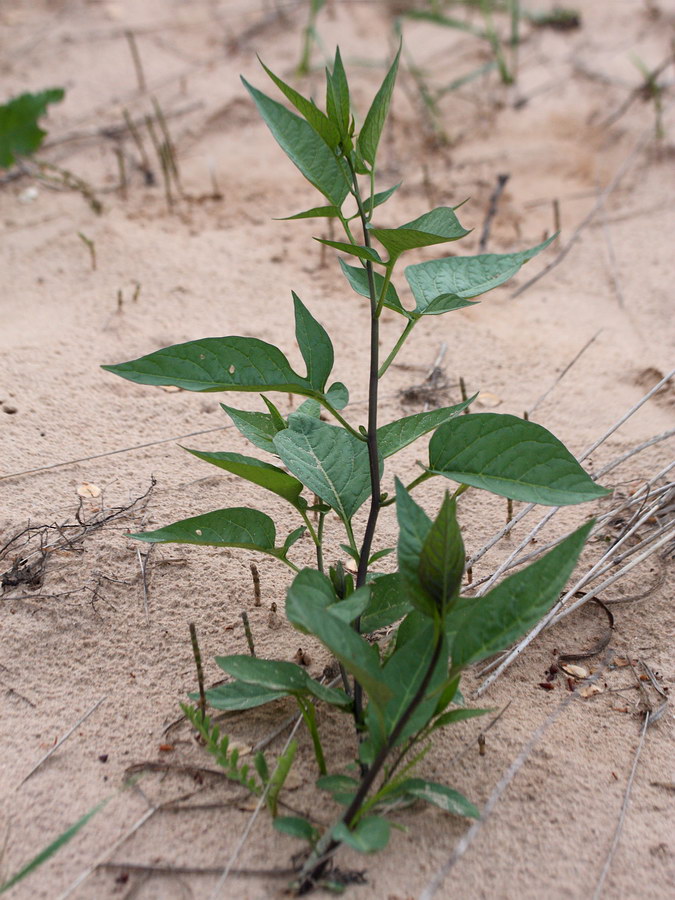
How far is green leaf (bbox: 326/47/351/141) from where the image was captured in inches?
49.0

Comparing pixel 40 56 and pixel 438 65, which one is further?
pixel 438 65

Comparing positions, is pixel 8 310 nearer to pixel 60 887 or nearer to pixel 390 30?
pixel 60 887

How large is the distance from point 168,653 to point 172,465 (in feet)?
1.89

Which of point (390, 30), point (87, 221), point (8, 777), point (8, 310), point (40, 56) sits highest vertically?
point (40, 56)

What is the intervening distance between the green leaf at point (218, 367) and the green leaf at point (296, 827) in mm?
610

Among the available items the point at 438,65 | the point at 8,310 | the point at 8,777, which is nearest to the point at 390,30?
the point at 438,65

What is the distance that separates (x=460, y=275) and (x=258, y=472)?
46cm

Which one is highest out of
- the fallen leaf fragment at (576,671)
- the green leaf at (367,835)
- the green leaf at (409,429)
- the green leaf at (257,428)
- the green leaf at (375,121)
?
the green leaf at (375,121)

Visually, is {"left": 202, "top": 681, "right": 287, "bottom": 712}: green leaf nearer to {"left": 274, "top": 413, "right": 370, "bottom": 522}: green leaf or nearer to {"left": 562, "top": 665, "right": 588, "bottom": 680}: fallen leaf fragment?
{"left": 274, "top": 413, "right": 370, "bottom": 522}: green leaf

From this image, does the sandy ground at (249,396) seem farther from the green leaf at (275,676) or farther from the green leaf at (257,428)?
the green leaf at (257,428)

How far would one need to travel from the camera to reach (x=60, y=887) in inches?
49.8

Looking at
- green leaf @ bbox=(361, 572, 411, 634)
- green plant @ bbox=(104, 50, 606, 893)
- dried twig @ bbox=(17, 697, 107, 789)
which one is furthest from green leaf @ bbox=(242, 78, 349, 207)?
dried twig @ bbox=(17, 697, 107, 789)

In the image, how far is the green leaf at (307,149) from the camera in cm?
133

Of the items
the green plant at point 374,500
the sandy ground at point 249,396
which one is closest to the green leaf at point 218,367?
the green plant at point 374,500
